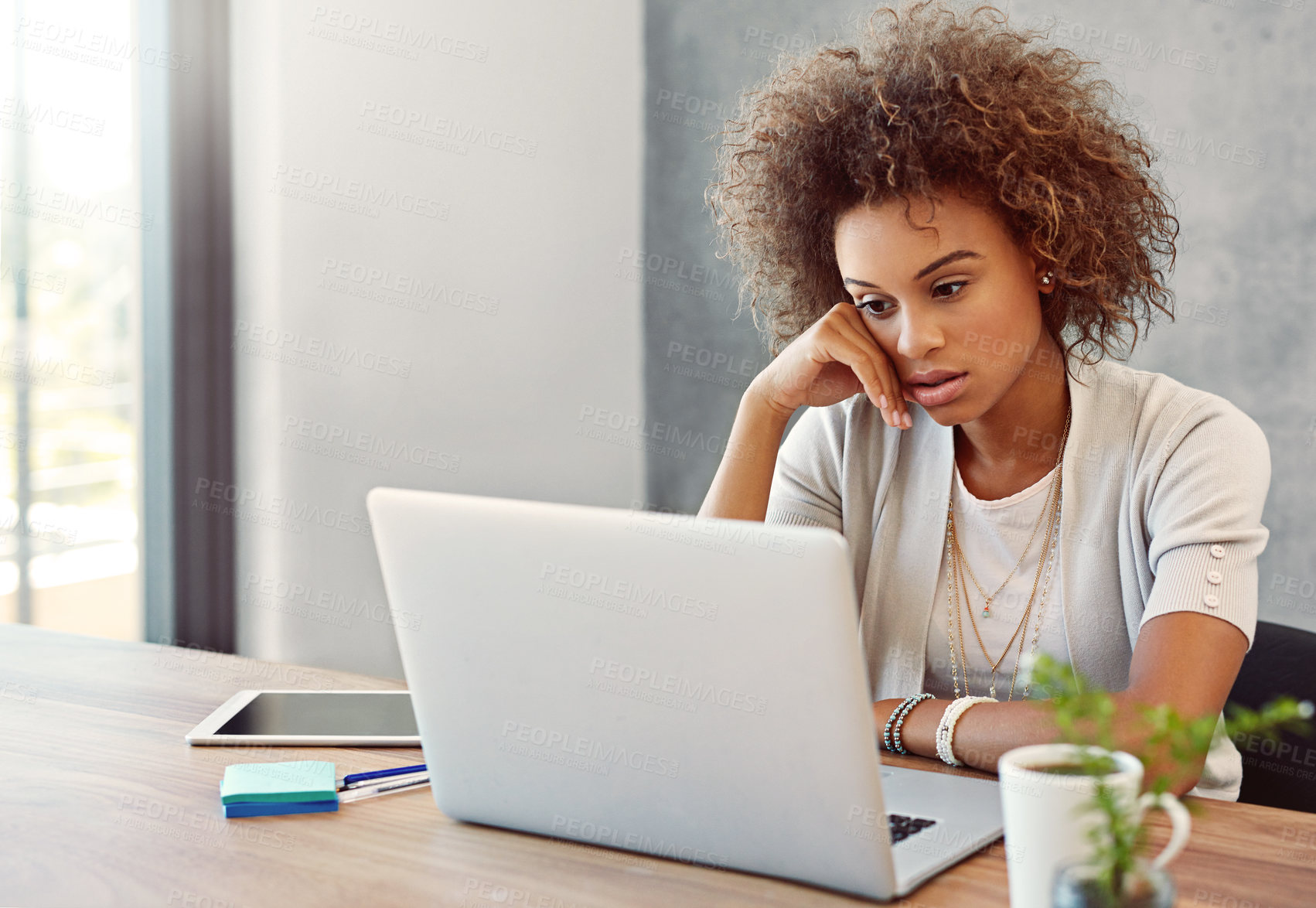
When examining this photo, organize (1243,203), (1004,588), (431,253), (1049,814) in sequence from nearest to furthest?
1. (1049,814)
2. (1004,588)
3. (1243,203)
4. (431,253)

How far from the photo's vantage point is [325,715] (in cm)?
121

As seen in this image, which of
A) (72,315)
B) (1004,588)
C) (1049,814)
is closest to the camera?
(1049,814)

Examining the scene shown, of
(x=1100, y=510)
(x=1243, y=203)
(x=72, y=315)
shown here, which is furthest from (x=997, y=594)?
(x=72, y=315)

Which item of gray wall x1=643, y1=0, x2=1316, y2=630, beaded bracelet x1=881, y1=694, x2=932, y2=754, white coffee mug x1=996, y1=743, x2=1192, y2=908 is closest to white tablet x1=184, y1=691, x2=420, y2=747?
beaded bracelet x1=881, y1=694, x2=932, y2=754

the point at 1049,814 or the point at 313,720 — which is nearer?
the point at 1049,814

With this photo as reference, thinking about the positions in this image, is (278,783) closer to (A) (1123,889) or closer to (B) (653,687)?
(B) (653,687)

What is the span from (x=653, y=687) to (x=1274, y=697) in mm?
884

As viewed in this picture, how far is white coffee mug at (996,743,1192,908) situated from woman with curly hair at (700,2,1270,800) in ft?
1.59

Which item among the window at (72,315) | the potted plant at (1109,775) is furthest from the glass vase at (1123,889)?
the window at (72,315)

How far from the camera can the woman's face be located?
1.29 meters

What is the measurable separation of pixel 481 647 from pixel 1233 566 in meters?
0.80

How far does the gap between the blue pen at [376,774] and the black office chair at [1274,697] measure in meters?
0.93

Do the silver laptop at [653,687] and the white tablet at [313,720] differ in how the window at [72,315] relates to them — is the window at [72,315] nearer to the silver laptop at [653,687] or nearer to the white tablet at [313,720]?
the white tablet at [313,720]

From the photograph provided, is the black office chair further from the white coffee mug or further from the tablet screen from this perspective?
the tablet screen
